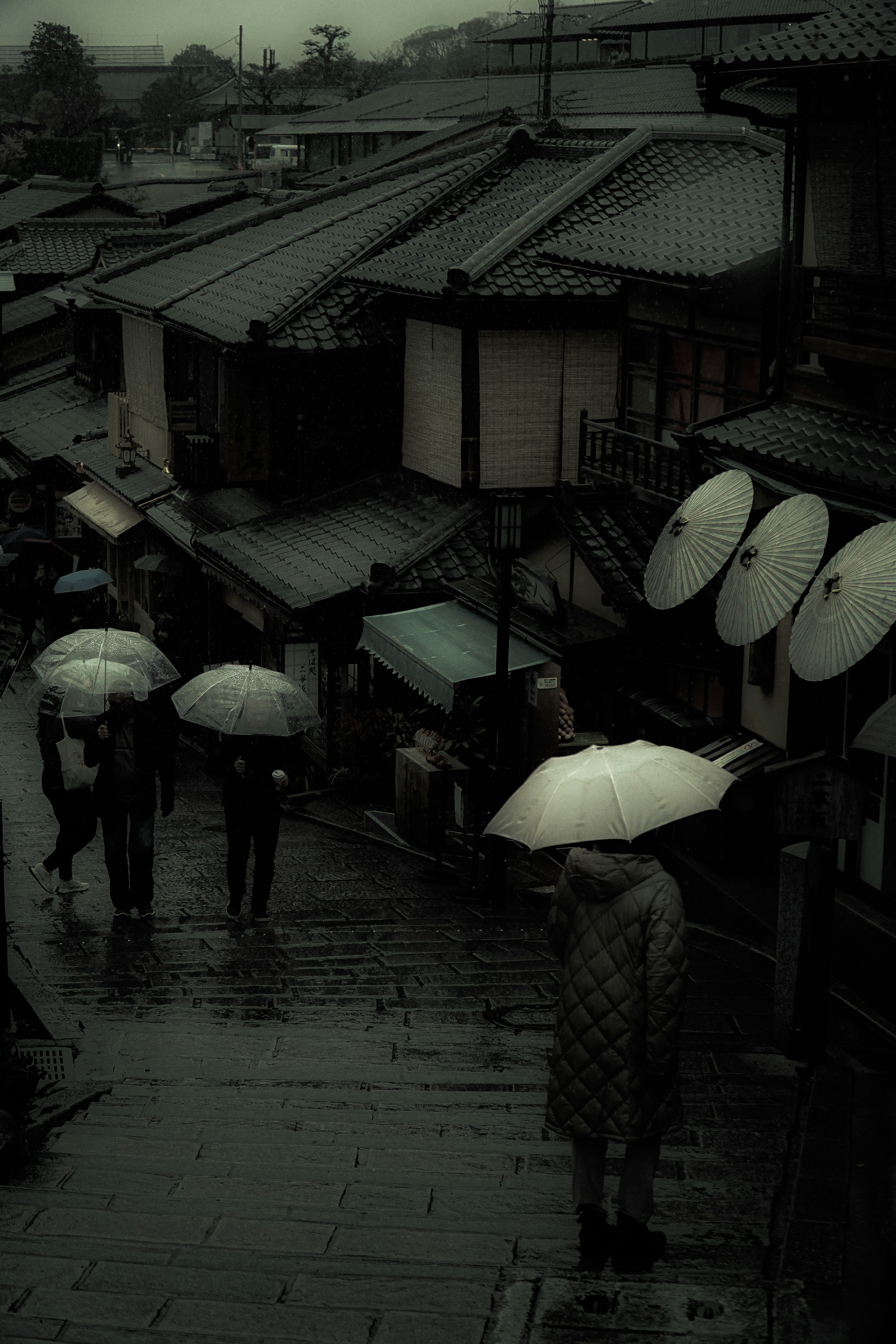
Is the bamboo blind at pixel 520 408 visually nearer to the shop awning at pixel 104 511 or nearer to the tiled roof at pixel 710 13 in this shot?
the shop awning at pixel 104 511

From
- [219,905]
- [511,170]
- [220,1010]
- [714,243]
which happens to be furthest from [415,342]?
[220,1010]

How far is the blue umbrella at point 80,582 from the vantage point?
18953 mm

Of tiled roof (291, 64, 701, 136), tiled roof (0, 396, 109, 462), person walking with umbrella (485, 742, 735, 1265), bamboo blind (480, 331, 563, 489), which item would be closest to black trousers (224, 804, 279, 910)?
person walking with umbrella (485, 742, 735, 1265)

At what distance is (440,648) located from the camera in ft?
50.3

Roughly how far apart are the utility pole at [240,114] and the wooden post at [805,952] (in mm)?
60238

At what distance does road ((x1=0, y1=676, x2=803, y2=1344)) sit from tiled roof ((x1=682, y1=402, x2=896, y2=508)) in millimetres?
3610

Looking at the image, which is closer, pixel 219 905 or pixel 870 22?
pixel 870 22

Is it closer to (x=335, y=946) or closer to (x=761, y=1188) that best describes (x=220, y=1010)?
(x=335, y=946)

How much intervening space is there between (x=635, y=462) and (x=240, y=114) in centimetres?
6293

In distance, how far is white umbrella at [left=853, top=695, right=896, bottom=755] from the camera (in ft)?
23.3

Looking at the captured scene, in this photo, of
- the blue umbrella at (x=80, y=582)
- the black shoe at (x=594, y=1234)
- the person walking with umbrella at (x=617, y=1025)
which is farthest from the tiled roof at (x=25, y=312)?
the black shoe at (x=594, y=1234)

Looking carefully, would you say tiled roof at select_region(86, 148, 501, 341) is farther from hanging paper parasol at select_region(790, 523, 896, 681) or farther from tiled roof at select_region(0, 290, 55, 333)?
hanging paper parasol at select_region(790, 523, 896, 681)

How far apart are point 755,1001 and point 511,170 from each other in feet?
49.7

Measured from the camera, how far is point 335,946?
11234mm
